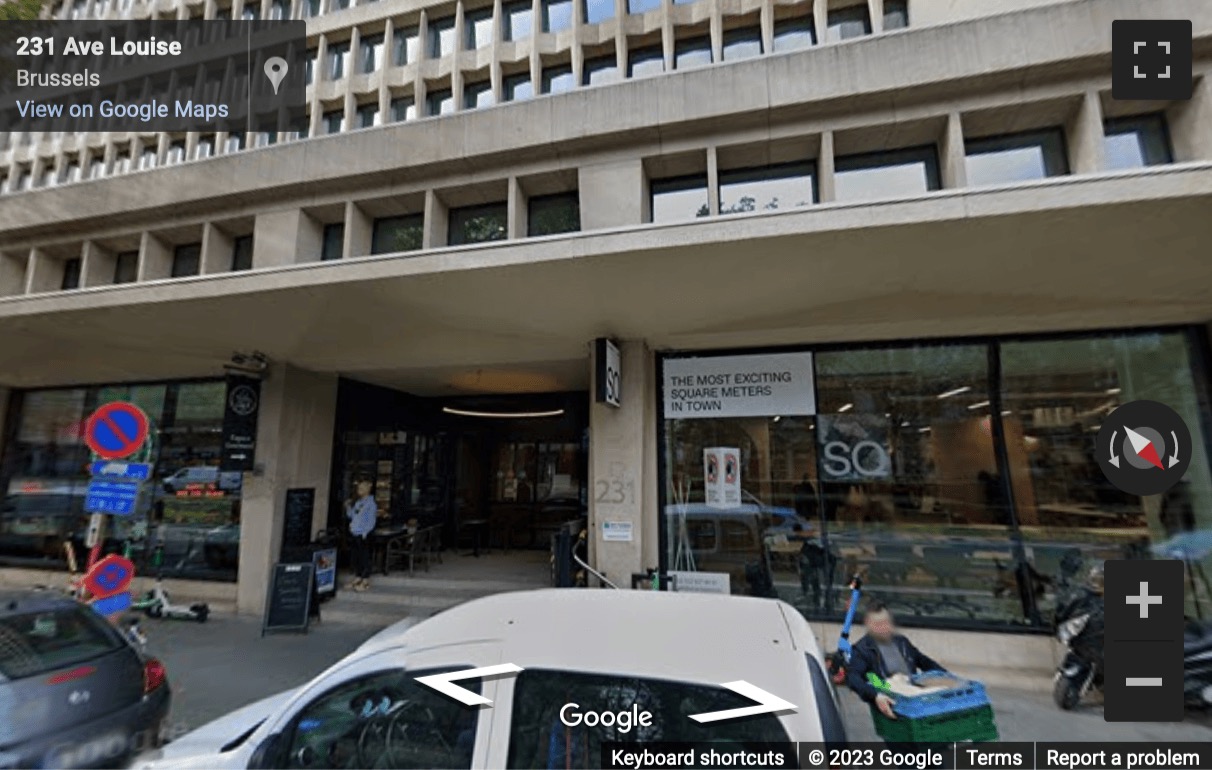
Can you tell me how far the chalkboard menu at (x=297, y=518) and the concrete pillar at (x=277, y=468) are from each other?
3.5 inches

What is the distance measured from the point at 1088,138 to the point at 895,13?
6.17 meters

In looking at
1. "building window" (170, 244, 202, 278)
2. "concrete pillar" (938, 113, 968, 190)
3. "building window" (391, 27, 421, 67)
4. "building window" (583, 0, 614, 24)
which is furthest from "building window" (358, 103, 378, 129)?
"concrete pillar" (938, 113, 968, 190)

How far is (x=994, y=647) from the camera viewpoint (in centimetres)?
605

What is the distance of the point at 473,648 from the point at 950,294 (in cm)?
616

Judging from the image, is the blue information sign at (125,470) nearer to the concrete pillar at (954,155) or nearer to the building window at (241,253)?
the building window at (241,253)

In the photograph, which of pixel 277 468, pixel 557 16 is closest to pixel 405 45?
pixel 557 16

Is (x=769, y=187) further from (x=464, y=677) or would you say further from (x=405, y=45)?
(x=405, y=45)

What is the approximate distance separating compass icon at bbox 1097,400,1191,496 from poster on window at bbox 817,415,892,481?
8.13 ft

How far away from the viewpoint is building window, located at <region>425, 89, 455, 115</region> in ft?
41.4

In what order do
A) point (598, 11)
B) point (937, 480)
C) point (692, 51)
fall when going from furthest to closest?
point (598, 11)
point (692, 51)
point (937, 480)

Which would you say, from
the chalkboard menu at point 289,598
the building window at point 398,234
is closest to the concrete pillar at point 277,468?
the chalkboard menu at point 289,598

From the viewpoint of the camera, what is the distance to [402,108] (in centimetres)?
1297

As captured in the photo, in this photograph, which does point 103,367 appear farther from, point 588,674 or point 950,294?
point 950,294

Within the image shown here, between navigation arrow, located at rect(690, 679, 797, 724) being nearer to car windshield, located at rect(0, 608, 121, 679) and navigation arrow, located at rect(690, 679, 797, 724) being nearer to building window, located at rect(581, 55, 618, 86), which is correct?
car windshield, located at rect(0, 608, 121, 679)
